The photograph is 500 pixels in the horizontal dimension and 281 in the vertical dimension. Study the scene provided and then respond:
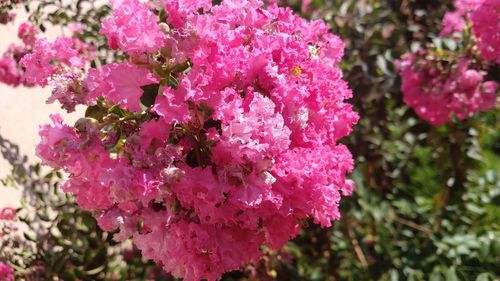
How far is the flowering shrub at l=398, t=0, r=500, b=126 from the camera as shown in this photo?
1.71 metres

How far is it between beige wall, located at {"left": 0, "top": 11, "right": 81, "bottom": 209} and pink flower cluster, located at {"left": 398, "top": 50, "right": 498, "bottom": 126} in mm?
1131

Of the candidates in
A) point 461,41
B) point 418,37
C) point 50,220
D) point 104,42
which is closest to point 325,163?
point 50,220

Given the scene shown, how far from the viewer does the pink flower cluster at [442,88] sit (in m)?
1.72

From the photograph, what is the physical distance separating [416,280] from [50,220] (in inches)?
40.3

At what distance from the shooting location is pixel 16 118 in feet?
4.17

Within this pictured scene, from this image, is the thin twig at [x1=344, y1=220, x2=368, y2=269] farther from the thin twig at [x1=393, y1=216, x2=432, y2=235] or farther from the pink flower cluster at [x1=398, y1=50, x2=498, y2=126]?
the pink flower cluster at [x1=398, y1=50, x2=498, y2=126]

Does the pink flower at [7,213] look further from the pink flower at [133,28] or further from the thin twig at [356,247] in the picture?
the thin twig at [356,247]

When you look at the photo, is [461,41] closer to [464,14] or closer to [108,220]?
[464,14]

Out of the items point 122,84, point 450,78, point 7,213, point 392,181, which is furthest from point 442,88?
point 7,213

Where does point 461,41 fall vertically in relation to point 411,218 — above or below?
above

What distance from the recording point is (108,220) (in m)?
0.92

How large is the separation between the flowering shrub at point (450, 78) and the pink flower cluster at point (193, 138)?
0.88 meters

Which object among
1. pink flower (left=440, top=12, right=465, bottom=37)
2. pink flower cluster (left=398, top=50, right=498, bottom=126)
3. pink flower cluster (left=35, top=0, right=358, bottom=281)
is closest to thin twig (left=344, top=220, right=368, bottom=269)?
pink flower cluster (left=398, top=50, right=498, bottom=126)

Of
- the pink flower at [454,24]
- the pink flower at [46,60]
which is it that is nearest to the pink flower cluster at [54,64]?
the pink flower at [46,60]
